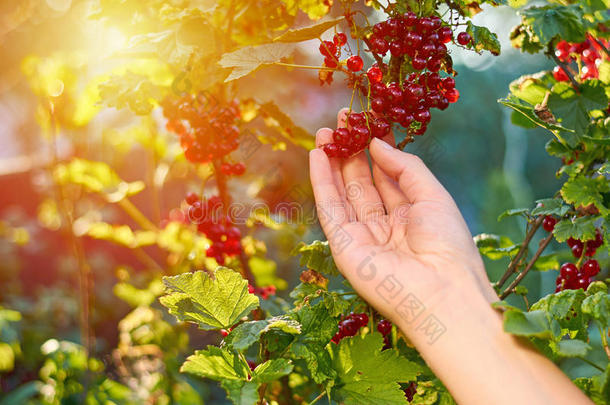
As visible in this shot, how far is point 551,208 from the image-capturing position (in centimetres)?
75

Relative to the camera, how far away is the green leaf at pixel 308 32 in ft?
1.91

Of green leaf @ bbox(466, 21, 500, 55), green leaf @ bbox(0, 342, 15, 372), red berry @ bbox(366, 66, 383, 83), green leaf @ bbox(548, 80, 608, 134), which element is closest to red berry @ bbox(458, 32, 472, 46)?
green leaf @ bbox(466, 21, 500, 55)

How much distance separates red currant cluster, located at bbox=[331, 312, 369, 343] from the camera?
664 millimetres

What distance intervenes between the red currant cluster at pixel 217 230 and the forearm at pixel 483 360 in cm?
37

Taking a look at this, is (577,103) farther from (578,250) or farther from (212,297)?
(212,297)

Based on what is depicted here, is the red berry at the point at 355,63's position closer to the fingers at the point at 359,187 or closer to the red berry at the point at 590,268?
the fingers at the point at 359,187

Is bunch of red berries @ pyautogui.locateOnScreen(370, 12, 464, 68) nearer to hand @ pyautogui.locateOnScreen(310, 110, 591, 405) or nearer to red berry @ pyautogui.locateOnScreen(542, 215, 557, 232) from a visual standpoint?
hand @ pyautogui.locateOnScreen(310, 110, 591, 405)

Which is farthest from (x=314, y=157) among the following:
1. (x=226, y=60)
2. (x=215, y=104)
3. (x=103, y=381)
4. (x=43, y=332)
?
(x=43, y=332)

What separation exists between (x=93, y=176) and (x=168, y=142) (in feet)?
0.90

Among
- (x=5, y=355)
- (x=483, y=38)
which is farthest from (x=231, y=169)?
(x=5, y=355)

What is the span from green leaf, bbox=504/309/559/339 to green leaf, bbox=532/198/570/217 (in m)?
0.29

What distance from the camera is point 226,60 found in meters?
0.63

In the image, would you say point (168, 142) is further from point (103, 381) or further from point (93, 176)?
point (103, 381)

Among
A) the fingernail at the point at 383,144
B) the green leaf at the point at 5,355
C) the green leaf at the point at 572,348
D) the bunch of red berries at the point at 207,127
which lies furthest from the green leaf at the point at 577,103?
the green leaf at the point at 5,355
